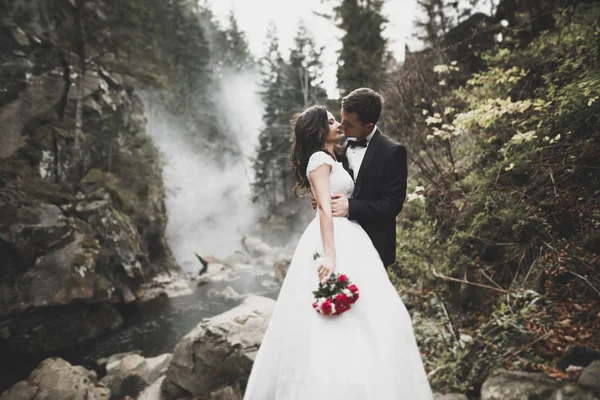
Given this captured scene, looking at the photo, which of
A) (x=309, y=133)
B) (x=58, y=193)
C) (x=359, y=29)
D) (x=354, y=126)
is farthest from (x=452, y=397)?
(x=359, y=29)

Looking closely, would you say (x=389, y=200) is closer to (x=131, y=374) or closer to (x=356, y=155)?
(x=356, y=155)

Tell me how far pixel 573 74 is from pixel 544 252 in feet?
6.82

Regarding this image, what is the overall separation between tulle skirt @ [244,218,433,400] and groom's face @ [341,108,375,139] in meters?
0.72

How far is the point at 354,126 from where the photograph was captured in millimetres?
2465

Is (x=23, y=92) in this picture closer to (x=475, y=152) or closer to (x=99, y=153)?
(x=99, y=153)

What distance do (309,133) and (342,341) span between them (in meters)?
1.54

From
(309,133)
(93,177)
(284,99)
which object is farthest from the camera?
(284,99)

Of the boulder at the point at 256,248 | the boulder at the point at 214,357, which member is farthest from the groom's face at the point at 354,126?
the boulder at the point at 256,248

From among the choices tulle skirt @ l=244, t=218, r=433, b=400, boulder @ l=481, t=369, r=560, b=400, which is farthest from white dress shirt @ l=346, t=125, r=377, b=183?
boulder @ l=481, t=369, r=560, b=400

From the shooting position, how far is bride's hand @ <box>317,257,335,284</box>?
7.01 feet

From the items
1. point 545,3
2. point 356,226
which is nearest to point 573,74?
point 356,226

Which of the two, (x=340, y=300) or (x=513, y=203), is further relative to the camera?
(x=513, y=203)

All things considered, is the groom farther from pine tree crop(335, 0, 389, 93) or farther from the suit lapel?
pine tree crop(335, 0, 389, 93)

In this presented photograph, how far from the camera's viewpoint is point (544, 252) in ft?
12.7
